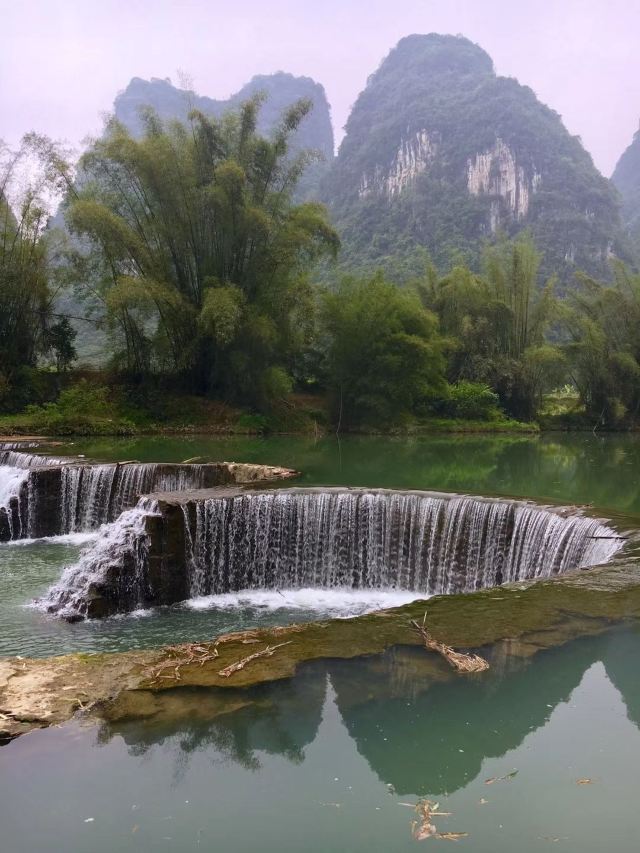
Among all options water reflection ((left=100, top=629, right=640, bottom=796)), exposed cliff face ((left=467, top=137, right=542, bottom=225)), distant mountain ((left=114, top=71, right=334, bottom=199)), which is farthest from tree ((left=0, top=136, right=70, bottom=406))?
distant mountain ((left=114, top=71, right=334, bottom=199))

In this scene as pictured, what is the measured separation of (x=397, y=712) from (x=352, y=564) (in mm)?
5442

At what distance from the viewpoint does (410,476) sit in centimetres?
1496

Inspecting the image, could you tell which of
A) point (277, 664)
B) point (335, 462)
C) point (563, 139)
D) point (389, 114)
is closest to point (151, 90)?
point (389, 114)

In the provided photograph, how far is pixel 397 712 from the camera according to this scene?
13.4 feet

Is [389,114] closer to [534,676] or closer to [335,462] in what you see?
[335,462]

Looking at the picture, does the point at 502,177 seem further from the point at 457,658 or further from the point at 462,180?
the point at 457,658

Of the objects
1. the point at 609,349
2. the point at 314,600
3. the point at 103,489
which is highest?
the point at 609,349

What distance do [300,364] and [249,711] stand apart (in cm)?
2555

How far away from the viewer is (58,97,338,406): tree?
20641 millimetres

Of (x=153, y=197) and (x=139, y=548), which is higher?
(x=153, y=197)

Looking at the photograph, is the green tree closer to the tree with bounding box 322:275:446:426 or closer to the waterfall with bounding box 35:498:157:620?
the tree with bounding box 322:275:446:426

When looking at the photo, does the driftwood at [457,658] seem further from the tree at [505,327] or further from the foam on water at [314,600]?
the tree at [505,327]

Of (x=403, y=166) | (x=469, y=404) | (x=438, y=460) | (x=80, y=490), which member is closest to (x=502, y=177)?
(x=403, y=166)

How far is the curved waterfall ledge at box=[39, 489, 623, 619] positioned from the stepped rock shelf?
0.02 metres
